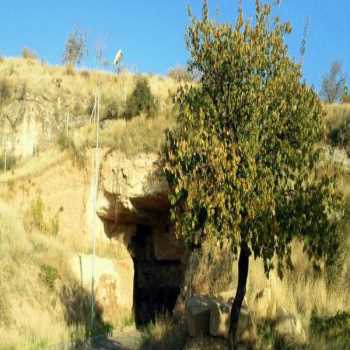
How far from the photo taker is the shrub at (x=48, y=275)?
15719 millimetres

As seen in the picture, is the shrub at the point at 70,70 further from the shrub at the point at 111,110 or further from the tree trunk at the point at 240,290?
the tree trunk at the point at 240,290

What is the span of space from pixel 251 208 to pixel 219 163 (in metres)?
0.76

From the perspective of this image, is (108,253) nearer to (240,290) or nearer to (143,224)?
(143,224)

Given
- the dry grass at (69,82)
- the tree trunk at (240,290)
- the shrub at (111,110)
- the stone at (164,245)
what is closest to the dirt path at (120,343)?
the tree trunk at (240,290)

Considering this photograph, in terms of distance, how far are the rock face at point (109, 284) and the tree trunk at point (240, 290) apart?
8.04 m

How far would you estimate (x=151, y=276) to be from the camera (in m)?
20.7

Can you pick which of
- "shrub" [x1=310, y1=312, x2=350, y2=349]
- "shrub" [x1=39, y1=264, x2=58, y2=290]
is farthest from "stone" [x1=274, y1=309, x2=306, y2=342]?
"shrub" [x1=39, y1=264, x2=58, y2=290]

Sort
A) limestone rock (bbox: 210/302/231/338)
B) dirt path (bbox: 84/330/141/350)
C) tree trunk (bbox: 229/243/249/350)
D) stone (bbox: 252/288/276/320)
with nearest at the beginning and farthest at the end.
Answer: tree trunk (bbox: 229/243/249/350), limestone rock (bbox: 210/302/231/338), stone (bbox: 252/288/276/320), dirt path (bbox: 84/330/141/350)

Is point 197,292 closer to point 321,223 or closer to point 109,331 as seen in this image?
point 109,331

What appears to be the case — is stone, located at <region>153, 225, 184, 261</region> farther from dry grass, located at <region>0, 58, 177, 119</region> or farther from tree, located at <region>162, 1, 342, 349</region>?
dry grass, located at <region>0, 58, 177, 119</region>

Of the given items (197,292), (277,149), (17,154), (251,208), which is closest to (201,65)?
(277,149)

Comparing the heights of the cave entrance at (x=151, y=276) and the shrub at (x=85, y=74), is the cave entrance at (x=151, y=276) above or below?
below

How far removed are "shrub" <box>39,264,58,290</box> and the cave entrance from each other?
14.1 ft

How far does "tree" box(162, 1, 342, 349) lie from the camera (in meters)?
7.81
